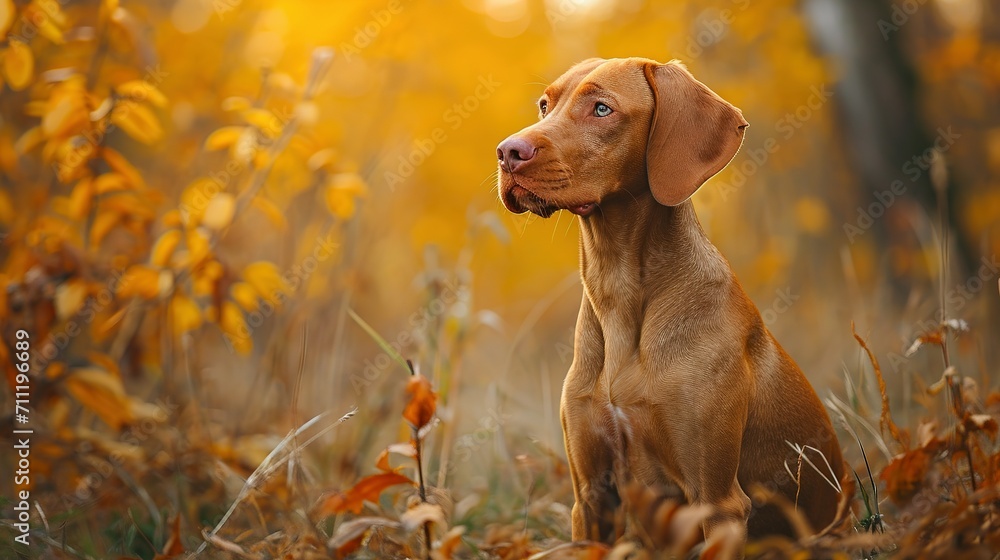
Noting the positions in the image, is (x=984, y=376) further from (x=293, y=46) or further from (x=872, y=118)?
(x=293, y=46)

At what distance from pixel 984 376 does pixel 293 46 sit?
5102 mm

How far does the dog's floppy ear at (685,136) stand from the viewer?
243 centimetres

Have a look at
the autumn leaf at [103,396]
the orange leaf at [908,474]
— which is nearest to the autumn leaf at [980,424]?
the orange leaf at [908,474]

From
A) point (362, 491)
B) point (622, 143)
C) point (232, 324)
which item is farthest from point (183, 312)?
point (622, 143)

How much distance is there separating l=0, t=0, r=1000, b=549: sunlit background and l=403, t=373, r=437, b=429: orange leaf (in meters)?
0.60

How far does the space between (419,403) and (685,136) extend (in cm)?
106

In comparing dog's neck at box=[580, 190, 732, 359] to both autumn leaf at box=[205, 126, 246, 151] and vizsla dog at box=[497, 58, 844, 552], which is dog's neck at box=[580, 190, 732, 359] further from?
autumn leaf at box=[205, 126, 246, 151]

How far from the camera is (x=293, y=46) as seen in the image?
6527 mm

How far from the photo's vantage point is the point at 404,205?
422 inches

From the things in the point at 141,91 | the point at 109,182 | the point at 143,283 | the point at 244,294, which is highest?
the point at 141,91

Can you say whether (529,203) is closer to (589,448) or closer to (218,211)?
(589,448)

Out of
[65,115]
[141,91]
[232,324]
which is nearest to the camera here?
[65,115]

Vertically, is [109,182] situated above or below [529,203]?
below

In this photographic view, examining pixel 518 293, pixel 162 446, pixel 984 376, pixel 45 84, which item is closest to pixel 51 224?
pixel 45 84
